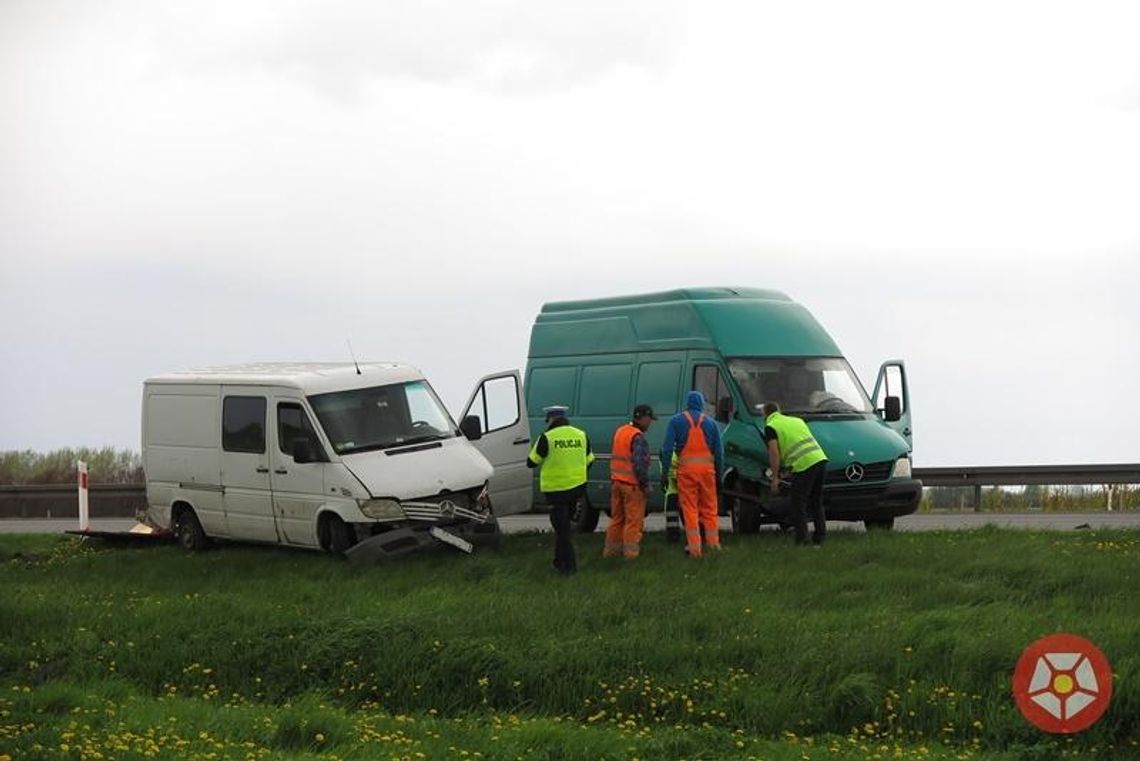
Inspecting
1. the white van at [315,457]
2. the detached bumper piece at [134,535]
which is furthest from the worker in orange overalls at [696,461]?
the detached bumper piece at [134,535]

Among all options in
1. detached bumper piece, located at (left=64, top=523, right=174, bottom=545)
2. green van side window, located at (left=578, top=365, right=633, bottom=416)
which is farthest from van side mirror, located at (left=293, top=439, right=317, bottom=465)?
A: green van side window, located at (left=578, top=365, right=633, bottom=416)

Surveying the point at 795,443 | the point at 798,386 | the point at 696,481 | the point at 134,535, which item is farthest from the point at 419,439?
the point at 134,535

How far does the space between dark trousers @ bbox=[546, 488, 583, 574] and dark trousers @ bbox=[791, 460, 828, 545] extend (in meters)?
2.52

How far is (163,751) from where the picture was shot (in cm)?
1120

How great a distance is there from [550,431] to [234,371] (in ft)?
16.7

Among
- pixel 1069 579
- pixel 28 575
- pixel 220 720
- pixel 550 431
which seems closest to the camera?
pixel 220 720

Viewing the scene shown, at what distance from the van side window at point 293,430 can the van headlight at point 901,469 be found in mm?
6497

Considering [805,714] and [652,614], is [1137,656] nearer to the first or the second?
[805,714]

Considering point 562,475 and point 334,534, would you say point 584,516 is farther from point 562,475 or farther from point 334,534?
point 562,475

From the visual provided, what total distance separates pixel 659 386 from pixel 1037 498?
29.8ft

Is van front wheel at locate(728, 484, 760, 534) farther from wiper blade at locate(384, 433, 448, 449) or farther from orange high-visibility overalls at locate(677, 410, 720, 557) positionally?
wiper blade at locate(384, 433, 448, 449)

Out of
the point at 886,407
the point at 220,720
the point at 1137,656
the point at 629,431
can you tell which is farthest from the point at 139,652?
the point at 886,407

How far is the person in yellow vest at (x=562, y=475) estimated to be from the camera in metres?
18.1

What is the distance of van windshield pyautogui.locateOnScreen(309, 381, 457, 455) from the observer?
19.8 metres
